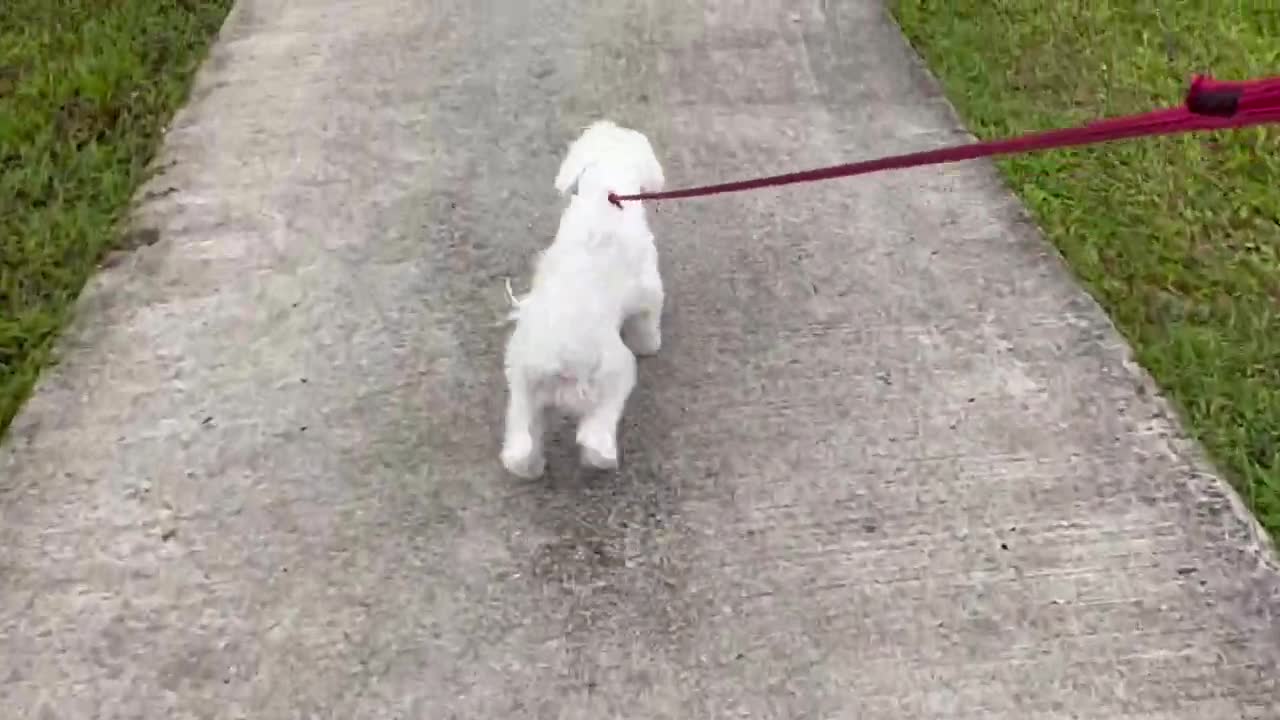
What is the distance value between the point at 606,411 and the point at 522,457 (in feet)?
0.77

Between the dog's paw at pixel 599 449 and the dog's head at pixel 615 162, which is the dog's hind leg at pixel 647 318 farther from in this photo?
the dog's paw at pixel 599 449

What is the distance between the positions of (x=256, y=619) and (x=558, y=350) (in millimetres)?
918

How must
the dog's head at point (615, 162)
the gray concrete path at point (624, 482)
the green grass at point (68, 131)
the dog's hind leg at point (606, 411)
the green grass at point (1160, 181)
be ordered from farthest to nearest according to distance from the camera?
the green grass at point (68, 131), the green grass at point (1160, 181), the dog's head at point (615, 162), the dog's hind leg at point (606, 411), the gray concrete path at point (624, 482)

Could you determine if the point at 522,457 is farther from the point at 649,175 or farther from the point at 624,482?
the point at 649,175

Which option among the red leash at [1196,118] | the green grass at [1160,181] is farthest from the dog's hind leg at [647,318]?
the green grass at [1160,181]

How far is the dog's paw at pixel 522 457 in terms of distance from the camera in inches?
114

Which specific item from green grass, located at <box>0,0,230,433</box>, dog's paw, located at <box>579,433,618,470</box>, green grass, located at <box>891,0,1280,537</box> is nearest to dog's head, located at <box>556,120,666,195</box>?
dog's paw, located at <box>579,433,618,470</box>

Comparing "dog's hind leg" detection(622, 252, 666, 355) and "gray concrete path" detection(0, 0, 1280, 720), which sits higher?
"dog's hind leg" detection(622, 252, 666, 355)

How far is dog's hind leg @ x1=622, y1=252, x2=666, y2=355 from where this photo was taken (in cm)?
321

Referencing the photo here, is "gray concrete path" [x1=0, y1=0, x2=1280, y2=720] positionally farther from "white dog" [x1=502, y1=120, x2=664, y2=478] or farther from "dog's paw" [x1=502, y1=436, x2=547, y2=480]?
"white dog" [x1=502, y1=120, x2=664, y2=478]

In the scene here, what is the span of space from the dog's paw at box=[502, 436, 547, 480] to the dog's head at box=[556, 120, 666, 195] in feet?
2.22

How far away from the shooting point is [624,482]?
311cm

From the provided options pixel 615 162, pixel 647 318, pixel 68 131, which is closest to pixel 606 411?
pixel 647 318

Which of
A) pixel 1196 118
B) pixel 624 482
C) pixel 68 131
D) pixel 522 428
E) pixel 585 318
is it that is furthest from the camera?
pixel 68 131
